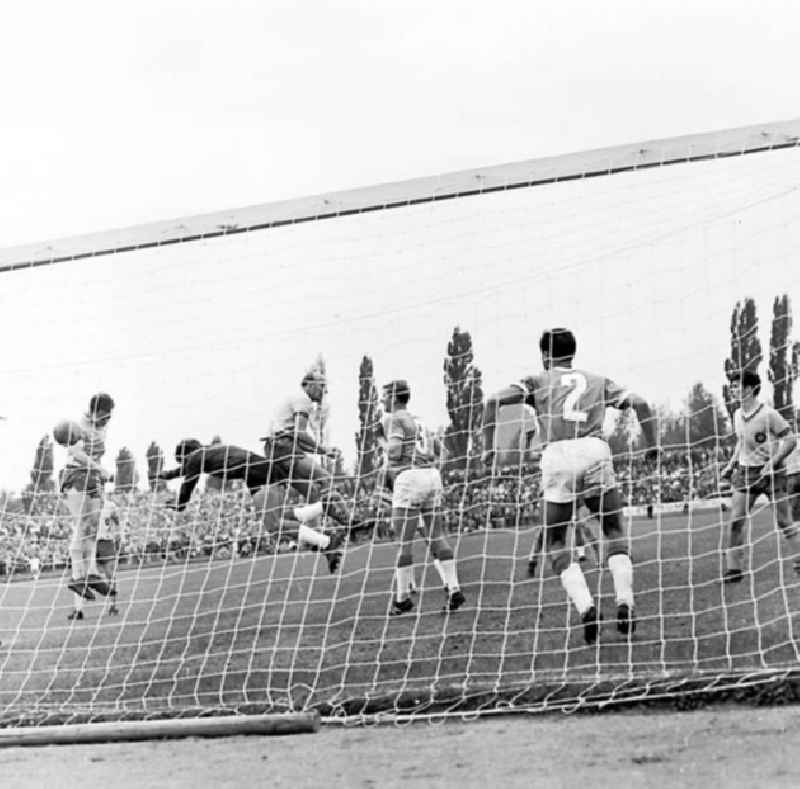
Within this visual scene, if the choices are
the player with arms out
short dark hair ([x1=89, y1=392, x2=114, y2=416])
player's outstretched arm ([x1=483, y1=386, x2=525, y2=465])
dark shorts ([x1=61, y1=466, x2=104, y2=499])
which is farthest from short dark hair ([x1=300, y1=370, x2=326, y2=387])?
the player with arms out

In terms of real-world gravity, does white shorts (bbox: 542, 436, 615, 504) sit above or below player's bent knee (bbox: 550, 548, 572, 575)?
above

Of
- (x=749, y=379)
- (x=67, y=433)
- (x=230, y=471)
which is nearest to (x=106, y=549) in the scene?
(x=67, y=433)

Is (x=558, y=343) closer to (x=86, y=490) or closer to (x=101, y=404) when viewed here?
(x=101, y=404)

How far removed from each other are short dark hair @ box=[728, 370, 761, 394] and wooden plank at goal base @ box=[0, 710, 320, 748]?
3562 mm

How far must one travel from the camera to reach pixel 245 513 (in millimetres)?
10672

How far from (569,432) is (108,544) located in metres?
4.61

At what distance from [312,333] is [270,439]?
126 centimetres

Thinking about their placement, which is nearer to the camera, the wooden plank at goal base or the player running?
the wooden plank at goal base

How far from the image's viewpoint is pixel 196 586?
1088 cm

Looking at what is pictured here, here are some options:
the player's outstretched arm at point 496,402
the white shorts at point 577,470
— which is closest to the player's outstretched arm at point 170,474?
the player's outstretched arm at point 496,402

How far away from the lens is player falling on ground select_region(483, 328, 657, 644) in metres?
6.66

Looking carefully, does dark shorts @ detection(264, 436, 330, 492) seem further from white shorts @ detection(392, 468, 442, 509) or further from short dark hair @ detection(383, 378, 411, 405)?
short dark hair @ detection(383, 378, 411, 405)

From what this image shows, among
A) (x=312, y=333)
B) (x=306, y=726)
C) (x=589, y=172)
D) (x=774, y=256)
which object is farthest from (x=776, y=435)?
(x=306, y=726)

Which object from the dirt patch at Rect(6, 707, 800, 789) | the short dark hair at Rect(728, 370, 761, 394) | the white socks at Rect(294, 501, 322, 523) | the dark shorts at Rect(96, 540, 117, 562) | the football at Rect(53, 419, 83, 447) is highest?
the short dark hair at Rect(728, 370, 761, 394)
